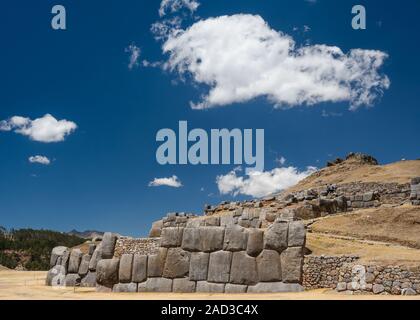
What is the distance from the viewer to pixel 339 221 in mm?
28828

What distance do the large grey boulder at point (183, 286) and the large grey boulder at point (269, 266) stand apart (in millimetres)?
2306

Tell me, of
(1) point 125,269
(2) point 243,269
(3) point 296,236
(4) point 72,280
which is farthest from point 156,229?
(3) point 296,236

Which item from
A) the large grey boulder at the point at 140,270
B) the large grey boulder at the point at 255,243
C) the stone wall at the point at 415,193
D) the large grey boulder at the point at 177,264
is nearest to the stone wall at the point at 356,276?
the large grey boulder at the point at 255,243

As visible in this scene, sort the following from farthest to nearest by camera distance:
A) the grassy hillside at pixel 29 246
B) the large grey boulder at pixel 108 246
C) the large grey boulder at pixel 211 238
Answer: the grassy hillside at pixel 29 246
the large grey boulder at pixel 108 246
the large grey boulder at pixel 211 238

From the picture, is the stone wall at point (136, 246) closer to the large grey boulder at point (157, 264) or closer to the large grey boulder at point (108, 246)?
the large grey boulder at point (108, 246)

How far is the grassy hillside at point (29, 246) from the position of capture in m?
55.5

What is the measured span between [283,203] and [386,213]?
7814 millimetres

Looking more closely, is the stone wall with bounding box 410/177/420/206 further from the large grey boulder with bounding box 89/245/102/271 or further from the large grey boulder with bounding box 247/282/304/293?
the large grey boulder with bounding box 89/245/102/271

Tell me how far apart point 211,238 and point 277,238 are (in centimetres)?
225

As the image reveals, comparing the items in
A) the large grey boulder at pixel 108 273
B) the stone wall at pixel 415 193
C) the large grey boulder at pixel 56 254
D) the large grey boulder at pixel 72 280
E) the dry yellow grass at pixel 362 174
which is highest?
the dry yellow grass at pixel 362 174

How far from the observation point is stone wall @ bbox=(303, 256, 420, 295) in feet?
53.1

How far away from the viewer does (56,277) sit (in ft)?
78.1
